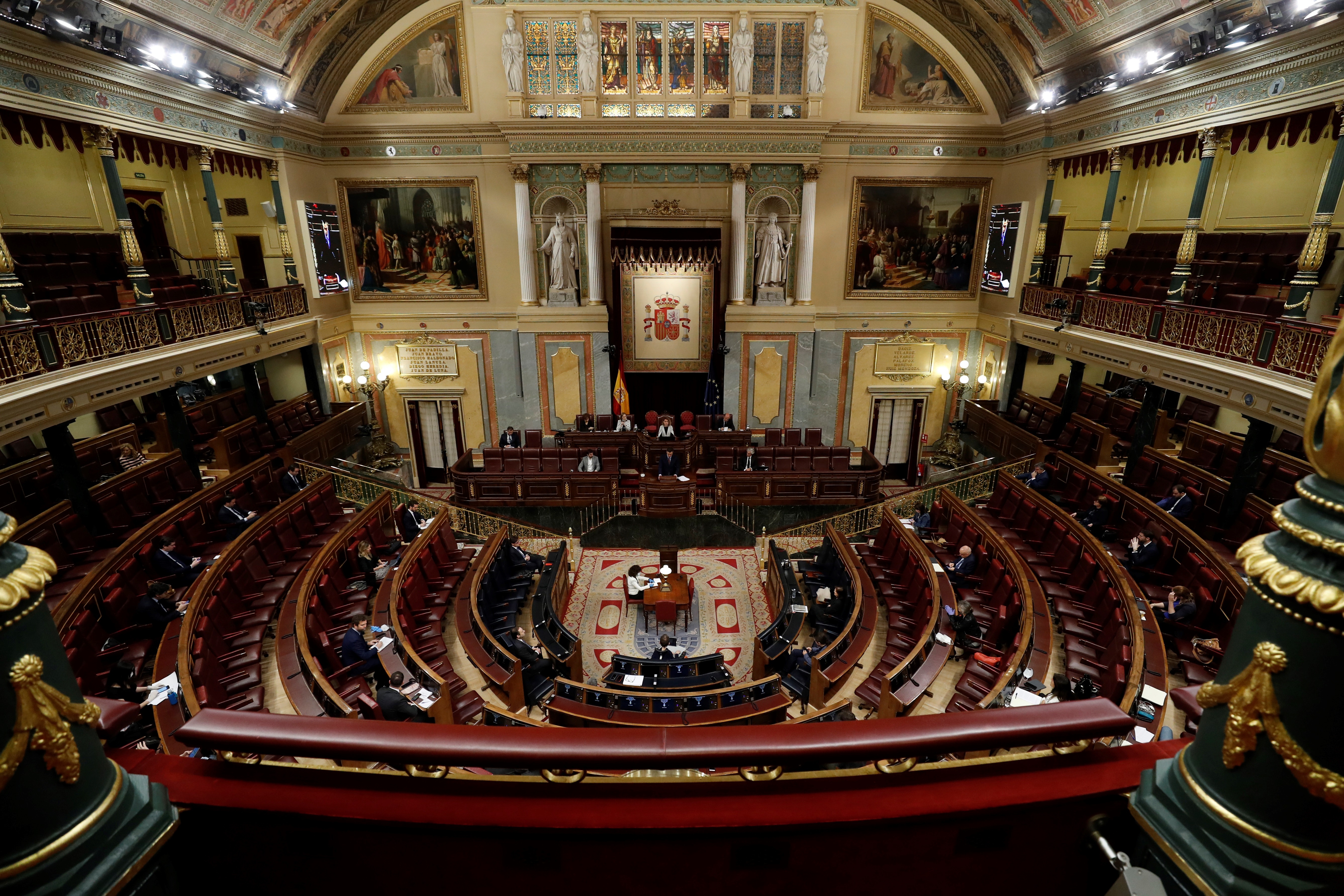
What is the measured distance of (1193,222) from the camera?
10453 mm

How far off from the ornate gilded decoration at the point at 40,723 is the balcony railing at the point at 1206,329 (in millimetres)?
10006

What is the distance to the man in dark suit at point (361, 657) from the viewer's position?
24.0 feet

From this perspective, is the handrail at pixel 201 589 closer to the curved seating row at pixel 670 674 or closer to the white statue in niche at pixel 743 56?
the curved seating row at pixel 670 674

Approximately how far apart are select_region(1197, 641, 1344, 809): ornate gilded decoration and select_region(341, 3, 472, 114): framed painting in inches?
688

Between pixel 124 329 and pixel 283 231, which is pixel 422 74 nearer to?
pixel 283 231

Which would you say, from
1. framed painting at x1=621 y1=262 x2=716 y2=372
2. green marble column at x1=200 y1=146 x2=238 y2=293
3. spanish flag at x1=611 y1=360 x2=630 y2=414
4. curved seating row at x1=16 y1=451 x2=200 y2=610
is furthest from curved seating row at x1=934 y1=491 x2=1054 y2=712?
green marble column at x1=200 y1=146 x2=238 y2=293

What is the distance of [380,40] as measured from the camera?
580 inches

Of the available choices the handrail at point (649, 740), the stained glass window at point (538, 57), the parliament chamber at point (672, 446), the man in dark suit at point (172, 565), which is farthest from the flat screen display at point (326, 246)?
the handrail at point (649, 740)

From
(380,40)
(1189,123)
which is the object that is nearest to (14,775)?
(1189,123)

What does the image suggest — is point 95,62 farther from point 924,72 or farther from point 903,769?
point 924,72

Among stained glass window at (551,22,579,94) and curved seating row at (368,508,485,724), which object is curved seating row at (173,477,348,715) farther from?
stained glass window at (551,22,579,94)

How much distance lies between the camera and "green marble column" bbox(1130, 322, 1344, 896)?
54.7 inches

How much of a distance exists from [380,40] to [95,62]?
683cm

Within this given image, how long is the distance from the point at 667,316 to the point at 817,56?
697 cm
